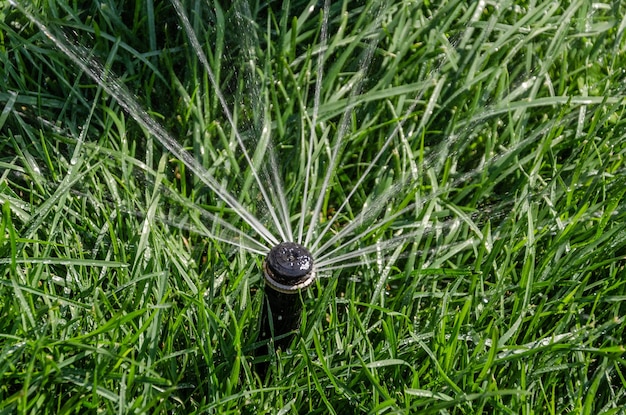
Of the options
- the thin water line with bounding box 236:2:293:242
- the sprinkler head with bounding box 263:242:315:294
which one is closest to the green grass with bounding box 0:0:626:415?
the thin water line with bounding box 236:2:293:242

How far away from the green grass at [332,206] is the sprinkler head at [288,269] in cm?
24

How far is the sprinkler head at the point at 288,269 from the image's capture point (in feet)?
5.87

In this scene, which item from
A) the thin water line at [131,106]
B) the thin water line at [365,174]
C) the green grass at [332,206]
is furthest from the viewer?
the thin water line at [131,106]

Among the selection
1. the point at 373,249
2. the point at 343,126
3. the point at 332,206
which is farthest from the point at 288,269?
the point at 343,126

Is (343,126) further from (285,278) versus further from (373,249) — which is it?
(285,278)

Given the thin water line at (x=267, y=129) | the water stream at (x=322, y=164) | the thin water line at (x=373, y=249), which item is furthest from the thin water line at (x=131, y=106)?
the thin water line at (x=373, y=249)

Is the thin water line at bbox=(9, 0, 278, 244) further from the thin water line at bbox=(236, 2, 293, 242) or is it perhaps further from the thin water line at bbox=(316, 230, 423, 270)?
the thin water line at bbox=(316, 230, 423, 270)

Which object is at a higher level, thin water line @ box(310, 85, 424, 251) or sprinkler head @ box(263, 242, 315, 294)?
sprinkler head @ box(263, 242, 315, 294)

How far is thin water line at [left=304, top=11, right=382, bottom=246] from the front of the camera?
2.49 metres

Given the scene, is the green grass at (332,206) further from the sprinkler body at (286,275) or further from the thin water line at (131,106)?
the sprinkler body at (286,275)

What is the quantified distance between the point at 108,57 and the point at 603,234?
5.53 ft

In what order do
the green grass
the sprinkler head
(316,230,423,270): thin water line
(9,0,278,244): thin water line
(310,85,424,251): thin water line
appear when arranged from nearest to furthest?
the sprinkler head → the green grass → (316,230,423,270): thin water line → (310,85,424,251): thin water line → (9,0,278,244): thin water line

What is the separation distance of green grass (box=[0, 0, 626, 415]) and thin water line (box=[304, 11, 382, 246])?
2cm

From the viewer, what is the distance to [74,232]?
229 cm
